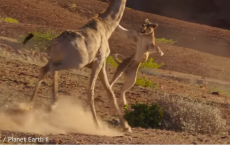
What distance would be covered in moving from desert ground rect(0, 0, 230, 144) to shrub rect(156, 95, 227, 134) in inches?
2.3

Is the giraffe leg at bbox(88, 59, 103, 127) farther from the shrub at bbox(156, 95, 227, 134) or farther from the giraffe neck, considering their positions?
the shrub at bbox(156, 95, 227, 134)

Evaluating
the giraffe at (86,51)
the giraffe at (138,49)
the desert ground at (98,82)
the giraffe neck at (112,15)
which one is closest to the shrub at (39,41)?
the desert ground at (98,82)

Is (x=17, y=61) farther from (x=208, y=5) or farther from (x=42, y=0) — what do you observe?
(x=208, y=5)

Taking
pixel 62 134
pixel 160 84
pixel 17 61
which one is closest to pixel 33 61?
pixel 17 61

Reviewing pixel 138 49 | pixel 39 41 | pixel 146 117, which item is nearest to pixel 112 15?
pixel 138 49

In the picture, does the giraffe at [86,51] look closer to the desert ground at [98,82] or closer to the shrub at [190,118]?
the desert ground at [98,82]

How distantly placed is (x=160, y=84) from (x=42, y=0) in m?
18.1

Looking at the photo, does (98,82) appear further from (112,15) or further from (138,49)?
(112,15)

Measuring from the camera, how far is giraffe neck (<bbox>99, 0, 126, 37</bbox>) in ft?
40.7

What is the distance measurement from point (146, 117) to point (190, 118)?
2.94 ft

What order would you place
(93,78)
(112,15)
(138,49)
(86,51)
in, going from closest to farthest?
(86,51)
(93,78)
(112,15)
(138,49)

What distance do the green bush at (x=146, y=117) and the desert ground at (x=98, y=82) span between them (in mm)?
236

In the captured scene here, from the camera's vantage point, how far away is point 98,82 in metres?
17.8

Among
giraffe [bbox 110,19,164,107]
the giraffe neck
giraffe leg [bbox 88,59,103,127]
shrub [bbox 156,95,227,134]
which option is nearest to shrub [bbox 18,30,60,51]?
giraffe [bbox 110,19,164,107]
